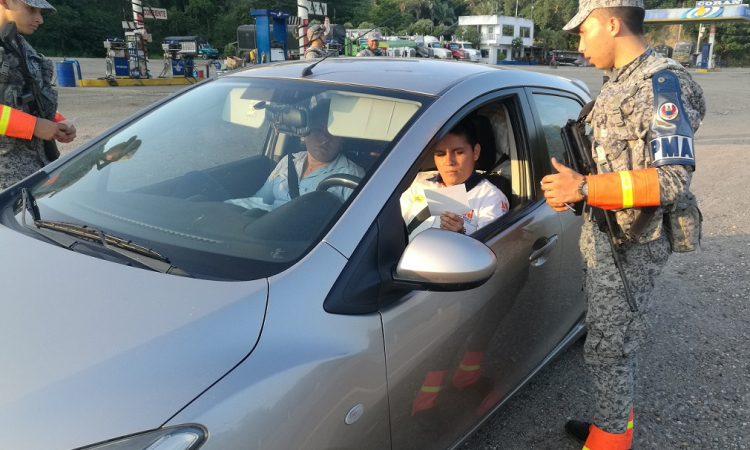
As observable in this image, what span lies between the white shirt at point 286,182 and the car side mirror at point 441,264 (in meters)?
0.32

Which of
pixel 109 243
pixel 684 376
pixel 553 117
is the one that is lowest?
pixel 684 376

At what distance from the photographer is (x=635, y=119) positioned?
6.86ft

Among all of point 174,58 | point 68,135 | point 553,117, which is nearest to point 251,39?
point 174,58

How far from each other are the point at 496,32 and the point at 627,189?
7381cm

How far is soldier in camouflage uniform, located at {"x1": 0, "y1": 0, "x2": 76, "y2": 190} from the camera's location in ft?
9.93

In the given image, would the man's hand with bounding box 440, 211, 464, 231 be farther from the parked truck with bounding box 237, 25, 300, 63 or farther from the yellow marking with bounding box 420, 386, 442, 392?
the parked truck with bounding box 237, 25, 300, 63

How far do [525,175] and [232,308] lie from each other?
1.59m

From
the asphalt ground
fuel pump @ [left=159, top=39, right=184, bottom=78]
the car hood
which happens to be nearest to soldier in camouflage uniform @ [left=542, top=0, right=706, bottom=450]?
the asphalt ground

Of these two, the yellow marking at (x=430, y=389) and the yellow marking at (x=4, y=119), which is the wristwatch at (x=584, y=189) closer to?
the yellow marking at (x=430, y=389)

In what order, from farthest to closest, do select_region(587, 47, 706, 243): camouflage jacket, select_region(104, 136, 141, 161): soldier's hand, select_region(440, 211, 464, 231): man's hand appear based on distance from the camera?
select_region(104, 136, 141, 161): soldier's hand
select_region(440, 211, 464, 231): man's hand
select_region(587, 47, 706, 243): camouflage jacket

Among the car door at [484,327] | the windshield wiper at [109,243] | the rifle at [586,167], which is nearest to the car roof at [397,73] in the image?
the car door at [484,327]

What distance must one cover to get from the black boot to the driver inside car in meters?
1.67

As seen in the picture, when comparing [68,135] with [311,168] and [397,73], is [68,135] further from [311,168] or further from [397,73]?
[397,73]

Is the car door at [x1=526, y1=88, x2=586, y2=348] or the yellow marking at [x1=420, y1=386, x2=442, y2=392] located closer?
the yellow marking at [x1=420, y1=386, x2=442, y2=392]
